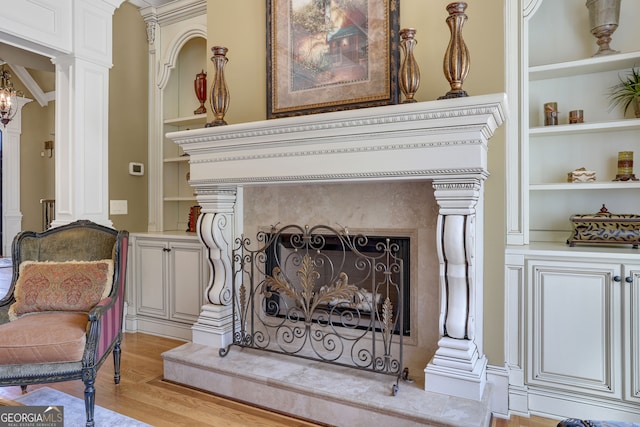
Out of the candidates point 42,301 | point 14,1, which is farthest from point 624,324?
point 14,1

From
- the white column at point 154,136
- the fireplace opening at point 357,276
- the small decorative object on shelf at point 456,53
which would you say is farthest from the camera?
the white column at point 154,136

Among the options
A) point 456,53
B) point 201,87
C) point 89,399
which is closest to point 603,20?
point 456,53

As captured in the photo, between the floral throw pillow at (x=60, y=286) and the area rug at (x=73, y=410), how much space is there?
525 mm

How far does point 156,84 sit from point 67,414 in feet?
10.0

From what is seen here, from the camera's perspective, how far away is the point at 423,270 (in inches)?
92.0

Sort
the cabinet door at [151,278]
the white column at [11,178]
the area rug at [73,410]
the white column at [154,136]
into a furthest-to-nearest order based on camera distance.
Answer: the white column at [11,178], the white column at [154,136], the cabinet door at [151,278], the area rug at [73,410]

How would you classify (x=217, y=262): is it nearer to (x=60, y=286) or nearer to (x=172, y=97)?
(x=60, y=286)

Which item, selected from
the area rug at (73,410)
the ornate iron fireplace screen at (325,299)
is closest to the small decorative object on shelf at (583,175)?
the ornate iron fireplace screen at (325,299)

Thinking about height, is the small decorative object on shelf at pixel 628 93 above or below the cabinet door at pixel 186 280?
above

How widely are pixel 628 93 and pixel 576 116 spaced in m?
0.29

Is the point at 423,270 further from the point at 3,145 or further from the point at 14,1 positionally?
the point at 3,145

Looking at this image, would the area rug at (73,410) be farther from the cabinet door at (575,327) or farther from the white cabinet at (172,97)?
the cabinet door at (575,327)

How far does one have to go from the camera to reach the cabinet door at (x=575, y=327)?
80.7 inches

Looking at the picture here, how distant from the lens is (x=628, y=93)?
7.69ft
